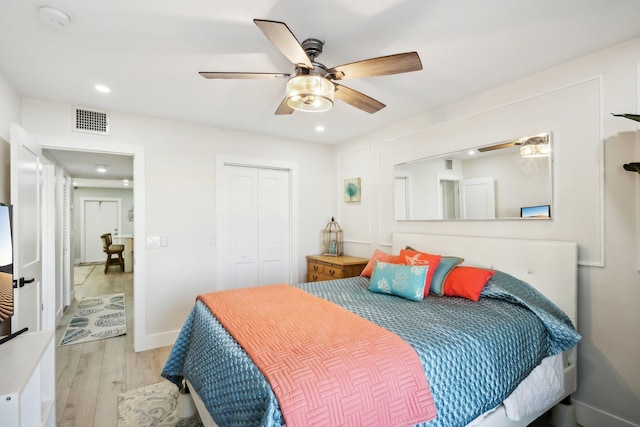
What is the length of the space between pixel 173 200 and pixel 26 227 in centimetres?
125

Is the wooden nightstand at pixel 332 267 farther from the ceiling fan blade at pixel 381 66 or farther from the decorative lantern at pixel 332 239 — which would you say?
the ceiling fan blade at pixel 381 66

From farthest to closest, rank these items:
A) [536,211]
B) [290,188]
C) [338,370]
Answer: [290,188], [536,211], [338,370]

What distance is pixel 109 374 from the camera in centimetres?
267

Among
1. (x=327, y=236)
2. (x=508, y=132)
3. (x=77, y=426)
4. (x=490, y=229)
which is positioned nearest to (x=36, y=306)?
(x=77, y=426)

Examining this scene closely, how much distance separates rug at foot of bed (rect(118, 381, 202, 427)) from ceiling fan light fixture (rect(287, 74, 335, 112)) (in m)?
2.20

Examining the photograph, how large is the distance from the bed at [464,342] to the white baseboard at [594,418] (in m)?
0.19

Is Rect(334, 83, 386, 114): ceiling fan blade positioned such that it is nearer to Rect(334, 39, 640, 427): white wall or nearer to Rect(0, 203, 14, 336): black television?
Rect(334, 39, 640, 427): white wall

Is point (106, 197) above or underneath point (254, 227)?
above


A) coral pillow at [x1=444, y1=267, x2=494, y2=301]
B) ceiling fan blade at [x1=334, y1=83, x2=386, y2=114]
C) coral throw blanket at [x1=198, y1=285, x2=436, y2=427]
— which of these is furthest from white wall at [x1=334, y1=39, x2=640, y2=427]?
coral throw blanket at [x1=198, y1=285, x2=436, y2=427]

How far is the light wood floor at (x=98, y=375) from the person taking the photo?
2125 millimetres

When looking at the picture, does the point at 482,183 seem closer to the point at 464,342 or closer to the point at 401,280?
the point at 401,280

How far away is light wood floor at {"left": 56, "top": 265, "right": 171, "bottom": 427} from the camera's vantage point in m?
2.12

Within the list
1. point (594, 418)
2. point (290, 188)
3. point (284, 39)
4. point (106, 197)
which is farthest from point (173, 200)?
point (106, 197)

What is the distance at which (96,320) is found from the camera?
4.05 metres
